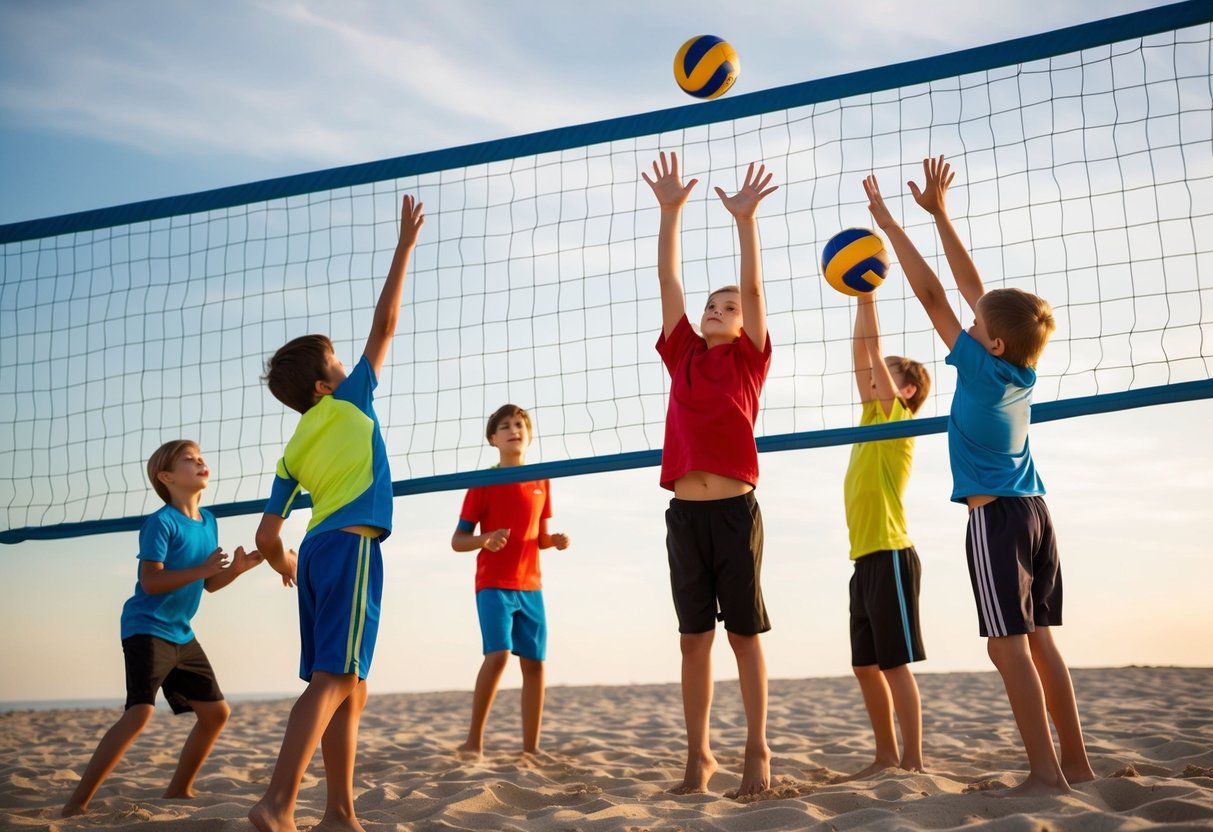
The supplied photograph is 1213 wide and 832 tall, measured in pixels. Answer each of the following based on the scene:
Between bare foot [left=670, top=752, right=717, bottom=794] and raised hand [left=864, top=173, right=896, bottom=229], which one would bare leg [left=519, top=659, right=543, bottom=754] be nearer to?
bare foot [left=670, top=752, right=717, bottom=794]

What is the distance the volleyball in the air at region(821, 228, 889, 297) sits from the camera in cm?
420

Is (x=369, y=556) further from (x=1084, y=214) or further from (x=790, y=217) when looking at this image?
(x=1084, y=214)

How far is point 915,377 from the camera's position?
449 cm

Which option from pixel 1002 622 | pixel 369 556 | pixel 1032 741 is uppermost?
pixel 369 556

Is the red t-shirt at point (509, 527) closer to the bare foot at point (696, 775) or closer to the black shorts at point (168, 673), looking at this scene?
the black shorts at point (168, 673)

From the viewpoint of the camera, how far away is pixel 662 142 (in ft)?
15.4

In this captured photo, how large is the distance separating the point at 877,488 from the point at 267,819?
2.57 metres

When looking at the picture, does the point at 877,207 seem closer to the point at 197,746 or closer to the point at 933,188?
the point at 933,188

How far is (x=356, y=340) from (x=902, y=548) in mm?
2907

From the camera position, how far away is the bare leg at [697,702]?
353cm

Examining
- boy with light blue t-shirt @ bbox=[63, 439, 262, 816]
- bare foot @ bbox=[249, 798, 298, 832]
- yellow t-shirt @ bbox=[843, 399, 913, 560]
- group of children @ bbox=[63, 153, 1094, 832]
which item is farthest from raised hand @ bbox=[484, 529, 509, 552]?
bare foot @ bbox=[249, 798, 298, 832]

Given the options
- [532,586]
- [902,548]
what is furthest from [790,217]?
[532,586]

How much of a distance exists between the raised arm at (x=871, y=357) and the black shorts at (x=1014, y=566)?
3.58 ft

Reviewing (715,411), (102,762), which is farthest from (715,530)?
(102,762)
